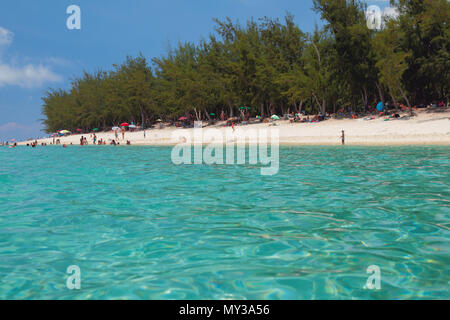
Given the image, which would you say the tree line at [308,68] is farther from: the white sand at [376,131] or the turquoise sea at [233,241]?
the turquoise sea at [233,241]

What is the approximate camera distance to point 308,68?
163 ft

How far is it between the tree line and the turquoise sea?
33188mm

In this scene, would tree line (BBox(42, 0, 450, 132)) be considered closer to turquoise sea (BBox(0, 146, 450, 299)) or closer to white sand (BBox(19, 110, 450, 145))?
white sand (BBox(19, 110, 450, 145))

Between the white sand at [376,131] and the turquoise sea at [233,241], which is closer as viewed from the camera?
the turquoise sea at [233,241]

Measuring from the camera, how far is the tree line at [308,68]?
129 feet

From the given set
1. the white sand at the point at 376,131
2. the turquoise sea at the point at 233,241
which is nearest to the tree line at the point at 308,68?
the white sand at the point at 376,131

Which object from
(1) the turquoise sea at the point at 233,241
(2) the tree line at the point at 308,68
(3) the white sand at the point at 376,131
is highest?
(2) the tree line at the point at 308,68

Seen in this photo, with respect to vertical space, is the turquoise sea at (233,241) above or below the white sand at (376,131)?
below

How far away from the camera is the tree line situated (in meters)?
39.3

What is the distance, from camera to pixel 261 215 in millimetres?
7617

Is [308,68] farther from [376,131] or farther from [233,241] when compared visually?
[233,241]

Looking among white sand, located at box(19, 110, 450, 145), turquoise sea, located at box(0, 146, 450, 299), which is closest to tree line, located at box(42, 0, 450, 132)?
white sand, located at box(19, 110, 450, 145)

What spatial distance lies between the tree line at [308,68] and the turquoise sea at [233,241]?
33.2m

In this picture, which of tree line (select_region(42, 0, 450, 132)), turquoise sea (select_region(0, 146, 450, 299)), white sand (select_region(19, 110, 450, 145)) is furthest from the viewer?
tree line (select_region(42, 0, 450, 132))
